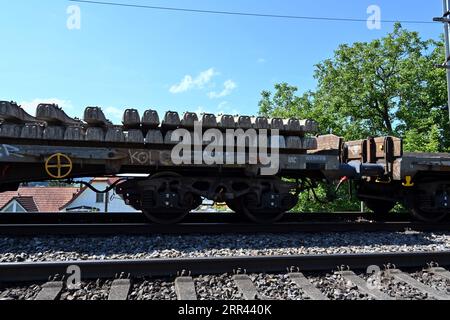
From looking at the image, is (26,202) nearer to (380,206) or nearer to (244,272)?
(380,206)

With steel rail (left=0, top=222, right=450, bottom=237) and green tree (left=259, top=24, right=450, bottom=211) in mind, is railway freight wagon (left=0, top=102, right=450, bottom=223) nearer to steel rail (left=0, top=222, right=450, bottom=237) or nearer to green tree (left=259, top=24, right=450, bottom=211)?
steel rail (left=0, top=222, right=450, bottom=237)

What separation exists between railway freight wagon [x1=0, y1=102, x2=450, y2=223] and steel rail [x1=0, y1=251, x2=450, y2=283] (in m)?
2.58

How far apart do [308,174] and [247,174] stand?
5.00 feet

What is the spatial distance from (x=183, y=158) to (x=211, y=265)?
269cm

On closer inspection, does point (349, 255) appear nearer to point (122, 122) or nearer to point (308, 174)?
point (308, 174)

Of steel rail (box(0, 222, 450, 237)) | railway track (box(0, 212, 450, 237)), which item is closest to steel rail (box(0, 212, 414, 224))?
railway track (box(0, 212, 450, 237))

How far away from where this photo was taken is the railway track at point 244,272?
149 inches

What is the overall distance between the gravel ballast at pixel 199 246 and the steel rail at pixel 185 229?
0.30 metres

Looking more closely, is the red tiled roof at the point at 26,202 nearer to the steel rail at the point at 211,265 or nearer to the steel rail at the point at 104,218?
the steel rail at the point at 104,218

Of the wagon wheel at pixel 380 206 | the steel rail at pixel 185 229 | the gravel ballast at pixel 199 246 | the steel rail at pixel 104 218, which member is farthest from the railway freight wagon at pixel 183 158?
the wagon wheel at pixel 380 206

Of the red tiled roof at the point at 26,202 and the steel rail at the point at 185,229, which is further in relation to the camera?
the red tiled roof at the point at 26,202

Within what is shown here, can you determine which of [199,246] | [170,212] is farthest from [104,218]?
[199,246]

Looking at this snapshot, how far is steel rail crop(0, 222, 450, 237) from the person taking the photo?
602 cm

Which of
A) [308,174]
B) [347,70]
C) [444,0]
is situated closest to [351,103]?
[347,70]
